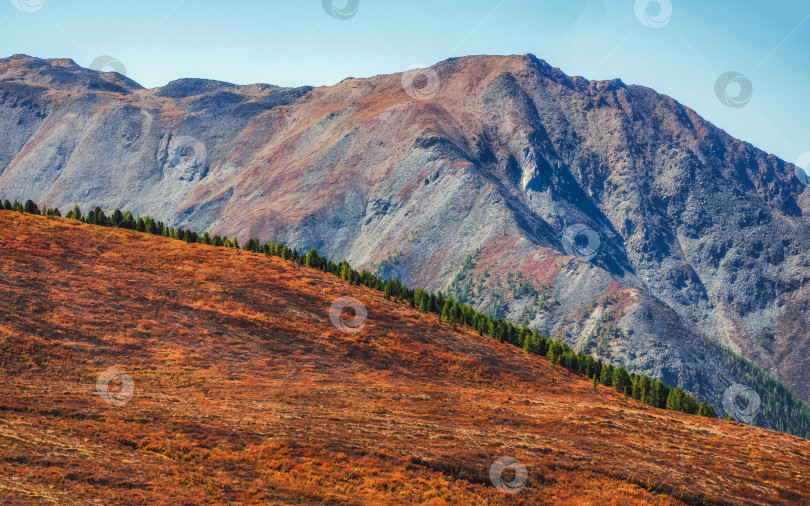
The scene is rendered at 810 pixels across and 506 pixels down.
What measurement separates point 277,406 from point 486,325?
47.5m

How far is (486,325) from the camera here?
8862cm

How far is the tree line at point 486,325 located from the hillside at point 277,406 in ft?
13.6

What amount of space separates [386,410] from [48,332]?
28980 mm

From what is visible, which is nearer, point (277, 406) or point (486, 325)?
point (277, 406)

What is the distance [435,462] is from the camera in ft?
126

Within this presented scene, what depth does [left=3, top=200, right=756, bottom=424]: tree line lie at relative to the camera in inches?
2832

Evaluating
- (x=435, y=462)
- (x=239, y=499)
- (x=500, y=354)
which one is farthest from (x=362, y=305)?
(x=239, y=499)

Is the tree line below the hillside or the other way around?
the other way around

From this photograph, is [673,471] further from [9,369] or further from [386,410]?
[9,369]

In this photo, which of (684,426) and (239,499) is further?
(684,426)

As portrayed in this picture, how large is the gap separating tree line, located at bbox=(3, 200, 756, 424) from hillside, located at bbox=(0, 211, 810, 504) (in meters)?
4.15

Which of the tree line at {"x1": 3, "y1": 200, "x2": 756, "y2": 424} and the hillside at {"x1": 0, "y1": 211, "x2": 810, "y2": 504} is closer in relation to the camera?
the hillside at {"x1": 0, "y1": 211, "x2": 810, "y2": 504}

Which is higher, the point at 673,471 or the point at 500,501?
the point at 673,471

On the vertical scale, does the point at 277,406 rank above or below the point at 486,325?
below
